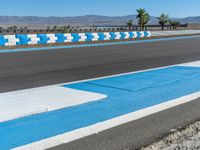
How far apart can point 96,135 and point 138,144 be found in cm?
67

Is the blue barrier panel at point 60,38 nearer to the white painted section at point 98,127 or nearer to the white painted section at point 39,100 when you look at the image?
the white painted section at point 39,100

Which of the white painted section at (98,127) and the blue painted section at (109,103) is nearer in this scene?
the white painted section at (98,127)

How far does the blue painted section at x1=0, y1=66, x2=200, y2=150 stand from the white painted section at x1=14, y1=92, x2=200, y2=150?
5.6 inches

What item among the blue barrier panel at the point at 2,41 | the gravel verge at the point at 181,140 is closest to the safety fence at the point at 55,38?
the blue barrier panel at the point at 2,41

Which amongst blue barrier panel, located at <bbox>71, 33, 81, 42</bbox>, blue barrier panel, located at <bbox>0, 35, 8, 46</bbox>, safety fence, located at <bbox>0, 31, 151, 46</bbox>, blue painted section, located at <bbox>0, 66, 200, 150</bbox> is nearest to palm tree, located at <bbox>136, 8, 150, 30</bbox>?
safety fence, located at <bbox>0, 31, 151, 46</bbox>

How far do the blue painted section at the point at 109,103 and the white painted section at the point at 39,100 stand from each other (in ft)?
0.72

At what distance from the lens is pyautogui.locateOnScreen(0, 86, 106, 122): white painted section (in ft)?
19.6

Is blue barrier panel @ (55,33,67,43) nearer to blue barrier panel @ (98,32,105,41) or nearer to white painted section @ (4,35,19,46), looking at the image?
white painted section @ (4,35,19,46)

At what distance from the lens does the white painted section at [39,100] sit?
5.97 meters

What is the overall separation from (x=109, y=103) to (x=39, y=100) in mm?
1457

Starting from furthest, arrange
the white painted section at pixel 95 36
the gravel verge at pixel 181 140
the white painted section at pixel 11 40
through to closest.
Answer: the white painted section at pixel 95 36, the white painted section at pixel 11 40, the gravel verge at pixel 181 140

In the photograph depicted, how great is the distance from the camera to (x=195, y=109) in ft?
20.7

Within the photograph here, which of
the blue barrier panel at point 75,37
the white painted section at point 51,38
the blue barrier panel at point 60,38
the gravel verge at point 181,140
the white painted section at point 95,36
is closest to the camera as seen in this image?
the gravel verge at point 181,140

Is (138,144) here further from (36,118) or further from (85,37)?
(85,37)
